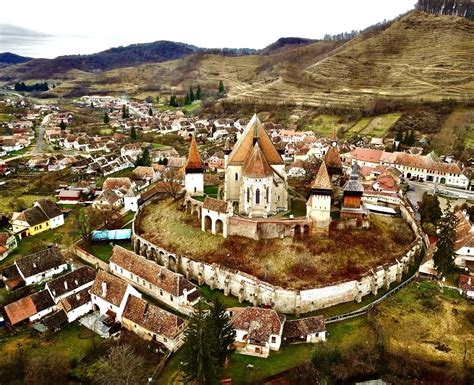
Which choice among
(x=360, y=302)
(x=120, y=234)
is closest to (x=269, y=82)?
(x=120, y=234)

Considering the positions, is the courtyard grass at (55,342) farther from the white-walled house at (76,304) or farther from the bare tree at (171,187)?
the bare tree at (171,187)

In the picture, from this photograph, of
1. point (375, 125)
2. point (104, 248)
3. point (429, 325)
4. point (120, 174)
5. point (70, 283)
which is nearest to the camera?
point (429, 325)

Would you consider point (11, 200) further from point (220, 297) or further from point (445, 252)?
point (445, 252)

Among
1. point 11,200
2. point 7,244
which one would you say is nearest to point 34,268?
point 7,244

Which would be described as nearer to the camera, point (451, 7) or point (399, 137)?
point (399, 137)

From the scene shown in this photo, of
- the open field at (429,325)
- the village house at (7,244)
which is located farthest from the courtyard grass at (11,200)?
the open field at (429,325)

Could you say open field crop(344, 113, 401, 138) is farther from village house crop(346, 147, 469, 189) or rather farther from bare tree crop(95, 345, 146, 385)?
bare tree crop(95, 345, 146, 385)

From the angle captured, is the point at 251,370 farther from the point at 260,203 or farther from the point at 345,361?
the point at 260,203
